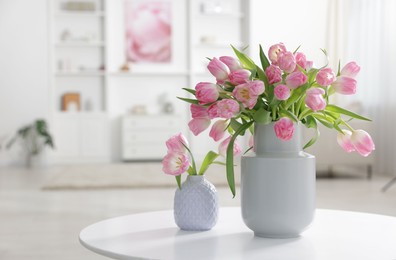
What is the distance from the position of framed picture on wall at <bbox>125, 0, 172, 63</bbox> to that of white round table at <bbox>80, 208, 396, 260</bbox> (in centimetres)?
719

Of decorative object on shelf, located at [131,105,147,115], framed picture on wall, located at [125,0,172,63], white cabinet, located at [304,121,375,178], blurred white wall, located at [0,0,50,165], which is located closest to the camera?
white cabinet, located at [304,121,375,178]

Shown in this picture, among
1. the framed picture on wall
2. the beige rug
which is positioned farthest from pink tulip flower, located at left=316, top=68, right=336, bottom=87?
the framed picture on wall

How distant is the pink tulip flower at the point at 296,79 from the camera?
1.53m

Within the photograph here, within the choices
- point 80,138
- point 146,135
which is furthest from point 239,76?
point 80,138

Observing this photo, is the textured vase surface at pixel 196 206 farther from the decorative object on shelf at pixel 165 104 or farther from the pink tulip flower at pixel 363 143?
the decorative object on shelf at pixel 165 104

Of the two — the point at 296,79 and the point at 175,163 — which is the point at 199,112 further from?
the point at 296,79

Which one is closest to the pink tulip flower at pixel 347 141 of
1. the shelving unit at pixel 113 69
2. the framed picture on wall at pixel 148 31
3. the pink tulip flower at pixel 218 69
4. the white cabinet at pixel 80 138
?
the pink tulip flower at pixel 218 69

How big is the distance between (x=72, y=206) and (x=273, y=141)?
11.0 ft

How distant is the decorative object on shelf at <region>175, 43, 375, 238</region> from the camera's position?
5.10ft

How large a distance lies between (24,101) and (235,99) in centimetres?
725

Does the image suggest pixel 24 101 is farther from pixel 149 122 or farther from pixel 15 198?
pixel 15 198

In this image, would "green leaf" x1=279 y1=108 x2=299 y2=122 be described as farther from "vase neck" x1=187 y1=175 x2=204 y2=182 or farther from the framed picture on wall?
the framed picture on wall

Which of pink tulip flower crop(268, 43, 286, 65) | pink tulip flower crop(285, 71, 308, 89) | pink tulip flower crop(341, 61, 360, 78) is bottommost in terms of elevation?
pink tulip flower crop(285, 71, 308, 89)

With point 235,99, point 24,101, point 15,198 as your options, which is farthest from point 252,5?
point 235,99
